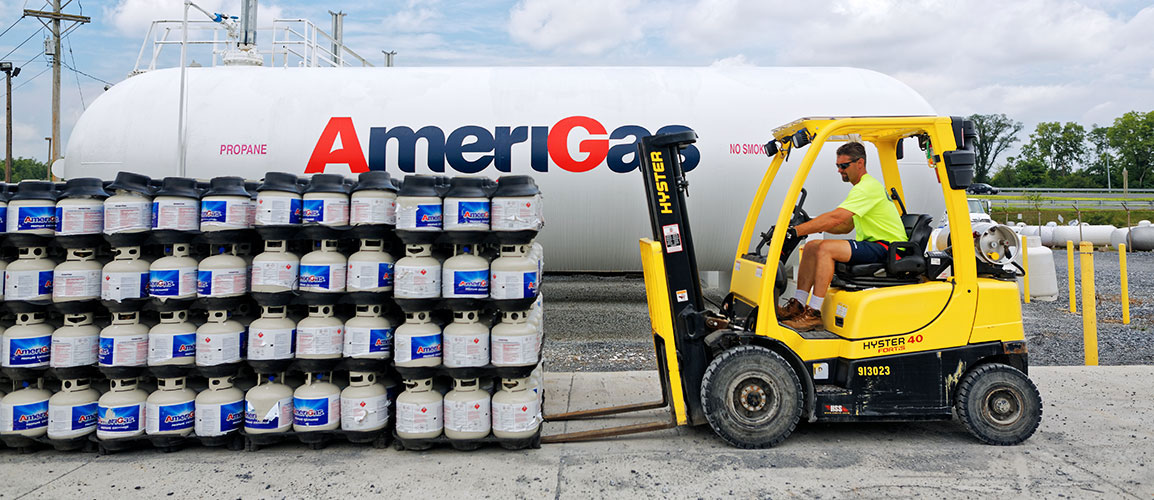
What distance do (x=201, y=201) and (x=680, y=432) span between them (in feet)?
12.8

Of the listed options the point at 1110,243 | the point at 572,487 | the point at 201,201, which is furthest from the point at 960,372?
the point at 1110,243

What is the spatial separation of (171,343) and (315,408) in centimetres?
109

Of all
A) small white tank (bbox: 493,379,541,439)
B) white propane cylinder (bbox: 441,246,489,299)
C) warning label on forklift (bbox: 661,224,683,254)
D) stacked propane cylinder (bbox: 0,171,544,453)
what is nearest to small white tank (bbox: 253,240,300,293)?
stacked propane cylinder (bbox: 0,171,544,453)

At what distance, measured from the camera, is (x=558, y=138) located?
26.0 ft

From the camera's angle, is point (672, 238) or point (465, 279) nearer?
point (465, 279)

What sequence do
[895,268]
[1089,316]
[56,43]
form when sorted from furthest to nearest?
[56,43] → [1089,316] → [895,268]

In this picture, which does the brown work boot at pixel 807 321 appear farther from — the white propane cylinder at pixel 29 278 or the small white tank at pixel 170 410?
the white propane cylinder at pixel 29 278

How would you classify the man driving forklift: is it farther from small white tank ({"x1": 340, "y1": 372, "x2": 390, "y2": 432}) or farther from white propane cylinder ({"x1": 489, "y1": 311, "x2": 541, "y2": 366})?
small white tank ({"x1": 340, "y1": 372, "x2": 390, "y2": 432})

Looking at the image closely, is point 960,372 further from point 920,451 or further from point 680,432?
point 680,432

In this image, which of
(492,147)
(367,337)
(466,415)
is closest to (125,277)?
(367,337)

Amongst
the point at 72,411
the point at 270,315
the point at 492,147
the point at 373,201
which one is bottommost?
the point at 72,411

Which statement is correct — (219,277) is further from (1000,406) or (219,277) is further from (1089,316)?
(1089,316)

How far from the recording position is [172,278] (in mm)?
4426

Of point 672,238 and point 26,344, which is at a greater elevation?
point 672,238
